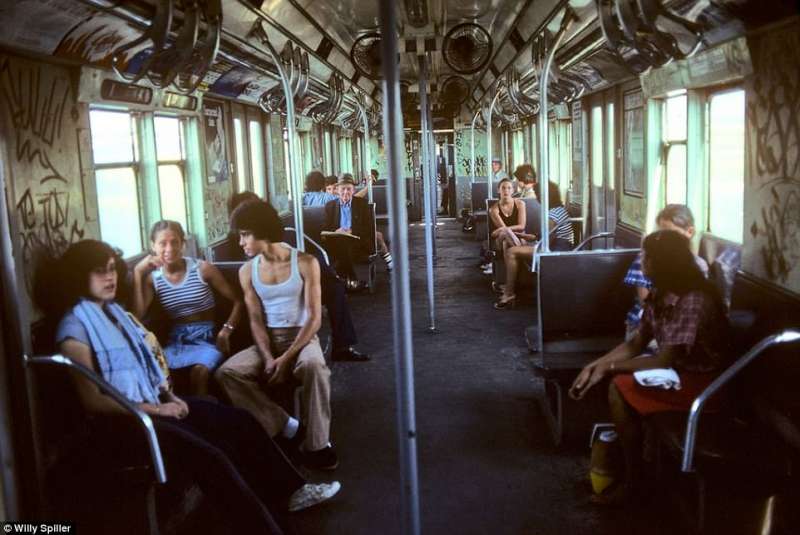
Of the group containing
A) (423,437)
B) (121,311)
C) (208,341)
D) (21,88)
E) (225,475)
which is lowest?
(423,437)

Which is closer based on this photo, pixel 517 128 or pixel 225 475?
pixel 225 475

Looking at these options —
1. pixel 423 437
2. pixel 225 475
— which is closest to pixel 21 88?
pixel 225 475

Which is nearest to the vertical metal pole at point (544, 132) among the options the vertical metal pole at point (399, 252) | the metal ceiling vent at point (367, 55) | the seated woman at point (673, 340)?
the seated woman at point (673, 340)

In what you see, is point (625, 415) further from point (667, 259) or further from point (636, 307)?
point (636, 307)

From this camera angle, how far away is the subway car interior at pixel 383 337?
127 inches

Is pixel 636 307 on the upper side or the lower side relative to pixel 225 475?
upper

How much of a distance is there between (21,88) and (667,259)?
11.1 feet

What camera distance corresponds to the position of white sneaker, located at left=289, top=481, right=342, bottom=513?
3768 mm

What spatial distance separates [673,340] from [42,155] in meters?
3.44

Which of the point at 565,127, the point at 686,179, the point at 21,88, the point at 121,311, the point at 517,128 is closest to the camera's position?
the point at 121,311

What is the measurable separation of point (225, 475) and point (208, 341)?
1.38 meters

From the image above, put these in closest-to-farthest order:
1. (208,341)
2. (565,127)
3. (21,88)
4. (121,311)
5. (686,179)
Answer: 1. (121,311)
2. (21,88)
3. (208,341)
4. (686,179)
5. (565,127)

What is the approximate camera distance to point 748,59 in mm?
4719

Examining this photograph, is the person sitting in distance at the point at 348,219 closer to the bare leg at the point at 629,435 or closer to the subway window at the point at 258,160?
the subway window at the point at 258,160
